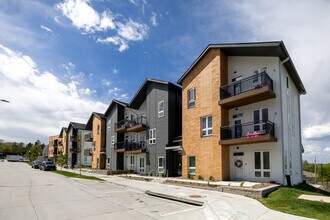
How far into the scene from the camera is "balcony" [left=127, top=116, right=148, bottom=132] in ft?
97.1

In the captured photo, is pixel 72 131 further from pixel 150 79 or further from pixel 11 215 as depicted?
pixel 11 215

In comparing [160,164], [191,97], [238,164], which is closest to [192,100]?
[191,97]

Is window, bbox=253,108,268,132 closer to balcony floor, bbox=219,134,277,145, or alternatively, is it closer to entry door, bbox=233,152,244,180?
balcony floor, bbox=219,134,277,145

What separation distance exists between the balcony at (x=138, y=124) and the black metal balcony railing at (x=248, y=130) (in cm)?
1198

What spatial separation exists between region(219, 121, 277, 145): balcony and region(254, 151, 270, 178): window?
1.10 metres

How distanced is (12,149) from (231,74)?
370ft

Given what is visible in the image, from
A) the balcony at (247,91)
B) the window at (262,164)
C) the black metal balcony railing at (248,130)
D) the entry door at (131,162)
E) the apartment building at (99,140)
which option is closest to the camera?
the black metal balcony railing at (248,130)

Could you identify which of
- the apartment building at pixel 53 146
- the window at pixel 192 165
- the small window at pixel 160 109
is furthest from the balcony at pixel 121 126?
the apartment building at pixel 53 146

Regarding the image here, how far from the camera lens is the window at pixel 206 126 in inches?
824

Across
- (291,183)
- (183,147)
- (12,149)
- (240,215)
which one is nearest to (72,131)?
(183,147)

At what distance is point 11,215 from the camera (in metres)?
9.12

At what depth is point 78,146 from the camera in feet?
189

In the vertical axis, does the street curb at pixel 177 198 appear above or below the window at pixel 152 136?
below

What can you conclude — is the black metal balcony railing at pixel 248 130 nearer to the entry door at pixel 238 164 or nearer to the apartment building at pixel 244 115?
the apartment building at pixel 244 115
